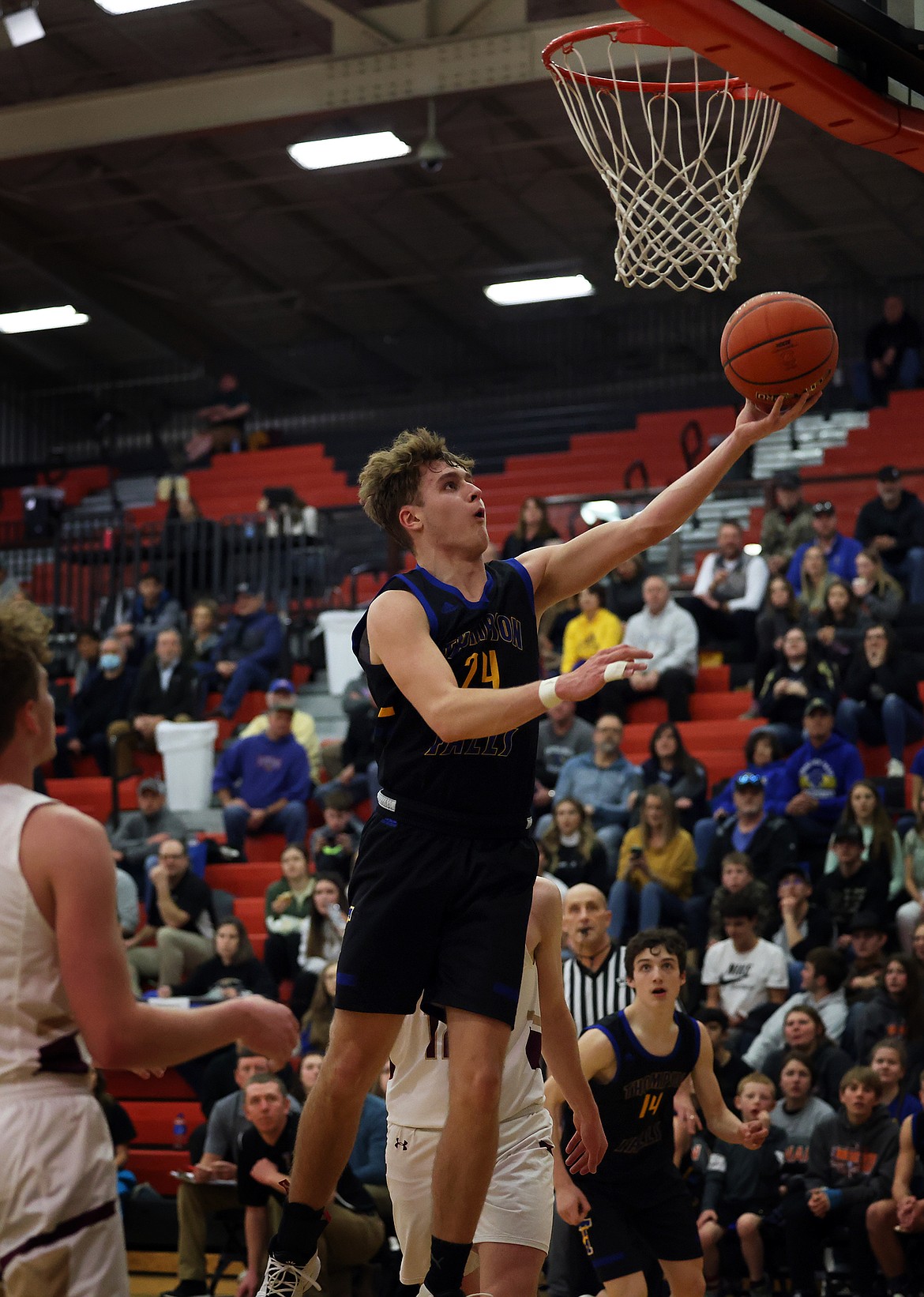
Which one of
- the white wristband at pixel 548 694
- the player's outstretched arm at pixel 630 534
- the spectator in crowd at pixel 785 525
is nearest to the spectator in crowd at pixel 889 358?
the spectator in crowd at pixel 785 525

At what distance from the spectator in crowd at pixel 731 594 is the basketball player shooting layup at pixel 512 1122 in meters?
9.39

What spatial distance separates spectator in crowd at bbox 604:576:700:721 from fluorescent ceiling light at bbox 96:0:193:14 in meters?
6.41

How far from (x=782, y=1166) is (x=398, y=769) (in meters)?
5.85

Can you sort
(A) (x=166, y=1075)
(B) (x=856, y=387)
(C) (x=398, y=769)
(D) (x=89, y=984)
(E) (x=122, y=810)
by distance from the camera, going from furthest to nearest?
(B) (x=856, y=387) < (E) (x=122, y=810) < (A) (x=166, y=1075) < (C) (x=398, y=769) < (D) (x=89, y=984)

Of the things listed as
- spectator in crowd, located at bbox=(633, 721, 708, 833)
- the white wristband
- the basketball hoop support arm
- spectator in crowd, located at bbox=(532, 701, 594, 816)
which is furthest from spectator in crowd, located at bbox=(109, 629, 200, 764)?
the white wristband

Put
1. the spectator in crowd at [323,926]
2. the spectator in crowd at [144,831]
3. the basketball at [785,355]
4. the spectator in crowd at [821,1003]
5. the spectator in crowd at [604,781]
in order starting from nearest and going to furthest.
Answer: the basketball at [785,355] < the spectator in crowd at [821,1003] < the spectator in crowd at [323,926] < the spectator in crowd at [604,781] < the spectator in crowd at [144,831]

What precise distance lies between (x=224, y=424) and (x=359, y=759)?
12.0m

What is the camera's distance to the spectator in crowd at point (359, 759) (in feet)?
45.3

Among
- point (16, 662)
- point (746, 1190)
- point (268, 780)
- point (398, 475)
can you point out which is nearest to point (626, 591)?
point (268, 780)

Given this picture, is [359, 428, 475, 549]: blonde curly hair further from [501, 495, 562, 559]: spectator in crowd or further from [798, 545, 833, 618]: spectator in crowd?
[501, 495, 562, 559]: spectator in crowd

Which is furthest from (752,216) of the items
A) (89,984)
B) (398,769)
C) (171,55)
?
(89,984)

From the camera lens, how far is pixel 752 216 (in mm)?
21594

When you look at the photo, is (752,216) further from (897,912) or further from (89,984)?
(89,984)

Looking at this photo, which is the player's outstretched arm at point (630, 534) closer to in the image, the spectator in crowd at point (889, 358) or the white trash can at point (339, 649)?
the white trash can at point (339, 649)
